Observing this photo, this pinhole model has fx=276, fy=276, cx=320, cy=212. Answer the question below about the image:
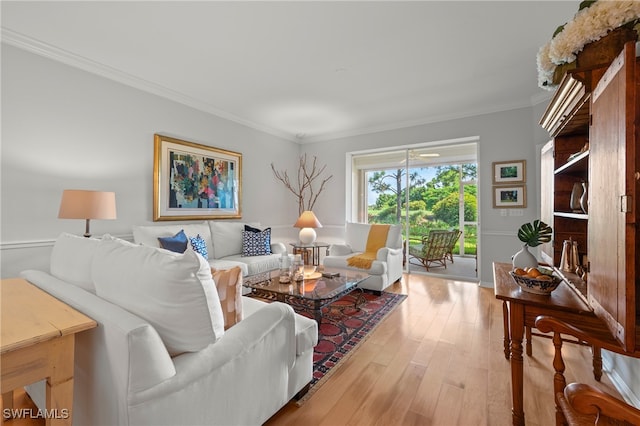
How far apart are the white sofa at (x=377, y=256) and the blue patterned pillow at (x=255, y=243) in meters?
0.89

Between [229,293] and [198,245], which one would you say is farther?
[198,245]

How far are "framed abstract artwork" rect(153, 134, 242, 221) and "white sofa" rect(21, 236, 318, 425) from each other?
90.1 inches

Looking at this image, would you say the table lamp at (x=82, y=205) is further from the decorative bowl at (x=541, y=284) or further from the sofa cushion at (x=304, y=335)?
the decorative bowl at (x=541, y=284)

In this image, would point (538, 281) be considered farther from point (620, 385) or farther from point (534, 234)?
point (620, 385)

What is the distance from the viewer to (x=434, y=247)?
507cm

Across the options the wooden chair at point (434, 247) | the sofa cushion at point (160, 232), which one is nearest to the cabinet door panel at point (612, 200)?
the sofa cushion at point (160, 232)

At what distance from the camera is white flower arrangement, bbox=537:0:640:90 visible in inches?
41.1

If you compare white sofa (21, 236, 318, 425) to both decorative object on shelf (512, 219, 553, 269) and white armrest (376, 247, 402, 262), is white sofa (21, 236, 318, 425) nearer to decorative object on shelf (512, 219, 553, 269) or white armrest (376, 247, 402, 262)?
→ decorative object on shelf (512, 219, 553, 269)

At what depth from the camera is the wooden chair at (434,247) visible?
198 inches

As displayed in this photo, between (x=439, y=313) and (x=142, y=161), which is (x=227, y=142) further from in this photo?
(x=439, y=313)

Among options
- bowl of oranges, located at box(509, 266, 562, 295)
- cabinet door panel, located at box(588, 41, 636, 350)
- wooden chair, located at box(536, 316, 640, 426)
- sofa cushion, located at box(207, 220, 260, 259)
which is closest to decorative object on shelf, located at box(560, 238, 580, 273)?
bowl of oranges, located at box(509, 266, 562, 295)

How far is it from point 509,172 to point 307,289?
11.5 ft

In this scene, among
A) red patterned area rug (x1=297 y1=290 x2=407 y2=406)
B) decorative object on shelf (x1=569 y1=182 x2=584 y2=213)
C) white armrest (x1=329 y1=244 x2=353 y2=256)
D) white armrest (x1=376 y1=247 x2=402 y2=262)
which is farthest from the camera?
white armrest (x1=329 y1=244 x2=353 y2=256)

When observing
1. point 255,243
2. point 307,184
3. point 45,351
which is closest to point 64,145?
point 255,243
